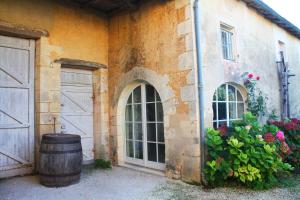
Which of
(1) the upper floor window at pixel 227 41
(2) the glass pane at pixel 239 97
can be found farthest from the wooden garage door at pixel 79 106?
(2) the glass pane at pixel 239 97

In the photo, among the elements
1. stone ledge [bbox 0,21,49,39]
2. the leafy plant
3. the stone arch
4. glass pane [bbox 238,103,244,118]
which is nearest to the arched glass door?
the stone arch

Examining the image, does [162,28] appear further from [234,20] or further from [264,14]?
[264,14]

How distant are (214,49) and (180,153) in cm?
206

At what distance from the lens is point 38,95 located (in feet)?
16.4

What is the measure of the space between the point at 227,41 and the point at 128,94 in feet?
8.10

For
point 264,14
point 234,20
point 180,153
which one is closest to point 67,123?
point 180,153

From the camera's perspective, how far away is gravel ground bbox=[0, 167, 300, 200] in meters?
3.67

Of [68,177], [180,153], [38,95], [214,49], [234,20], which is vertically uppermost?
[234,20]

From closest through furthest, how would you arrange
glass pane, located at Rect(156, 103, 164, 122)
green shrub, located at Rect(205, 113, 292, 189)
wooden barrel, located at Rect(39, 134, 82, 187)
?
green shrub, located at Rect(205, 113, 292, 189)
wooden barrel, located at Rect(39, 134, 82, 187)
glass pane, located at Rect(156, 103, 164, 122)

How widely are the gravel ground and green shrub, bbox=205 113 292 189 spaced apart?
8.2 inches

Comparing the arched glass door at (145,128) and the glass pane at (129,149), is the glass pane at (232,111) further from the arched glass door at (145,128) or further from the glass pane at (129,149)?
the glass pane at (129,149)

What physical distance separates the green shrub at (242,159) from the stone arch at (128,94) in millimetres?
872

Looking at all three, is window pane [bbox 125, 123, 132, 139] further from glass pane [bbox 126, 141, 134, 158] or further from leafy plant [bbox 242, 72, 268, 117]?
leafy plant [bbox 242, 72, 268, 117]

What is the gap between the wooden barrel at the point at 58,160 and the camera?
4059 millimetres
